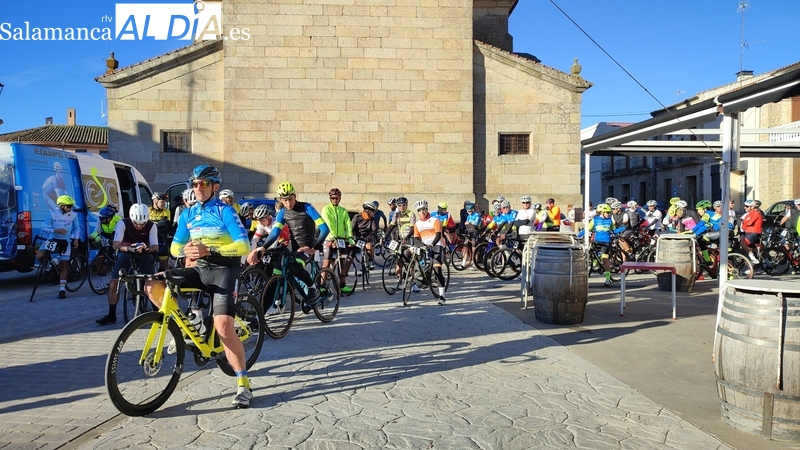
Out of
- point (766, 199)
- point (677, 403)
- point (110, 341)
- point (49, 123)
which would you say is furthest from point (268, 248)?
point (49, 123)

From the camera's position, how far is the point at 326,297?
26.2 ft

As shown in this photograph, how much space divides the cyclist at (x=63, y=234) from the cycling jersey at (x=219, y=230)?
7.35 meters

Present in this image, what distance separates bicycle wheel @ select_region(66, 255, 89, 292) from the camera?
37.7ft

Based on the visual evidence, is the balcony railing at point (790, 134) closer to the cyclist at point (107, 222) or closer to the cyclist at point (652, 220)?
the cyclist at point (652, 220)

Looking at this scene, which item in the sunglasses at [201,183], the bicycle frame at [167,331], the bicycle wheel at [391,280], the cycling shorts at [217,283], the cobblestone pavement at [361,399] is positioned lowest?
the cobblestone pavement at [361,399]

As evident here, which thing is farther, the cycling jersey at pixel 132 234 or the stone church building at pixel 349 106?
the stone church building at pixel 349 106

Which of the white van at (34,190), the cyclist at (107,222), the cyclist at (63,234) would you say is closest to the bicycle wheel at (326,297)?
the cyclist at (107,222)

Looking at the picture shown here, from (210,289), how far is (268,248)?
252 centimetres

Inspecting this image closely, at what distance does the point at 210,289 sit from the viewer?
466 cm

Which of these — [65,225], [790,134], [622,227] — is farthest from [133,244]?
[790,134]

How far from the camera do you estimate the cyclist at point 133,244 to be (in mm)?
8031

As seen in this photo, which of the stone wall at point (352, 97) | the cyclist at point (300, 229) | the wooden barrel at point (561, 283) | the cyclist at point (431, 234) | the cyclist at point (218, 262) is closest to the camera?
the cyclist at point (218, 262)

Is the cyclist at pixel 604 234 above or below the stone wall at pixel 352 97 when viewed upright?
below

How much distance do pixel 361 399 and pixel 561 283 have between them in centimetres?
383
